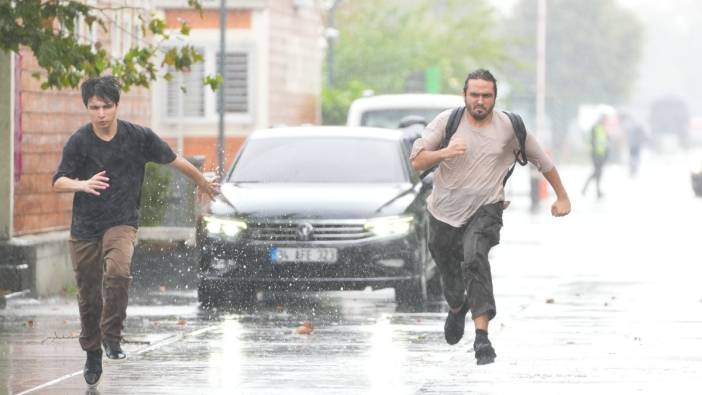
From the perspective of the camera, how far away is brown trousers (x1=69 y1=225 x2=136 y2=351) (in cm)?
1144

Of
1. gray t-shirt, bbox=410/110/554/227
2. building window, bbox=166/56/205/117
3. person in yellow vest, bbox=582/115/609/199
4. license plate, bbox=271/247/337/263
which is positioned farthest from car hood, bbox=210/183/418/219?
person in yellow vest, bbox=582/115/609/199

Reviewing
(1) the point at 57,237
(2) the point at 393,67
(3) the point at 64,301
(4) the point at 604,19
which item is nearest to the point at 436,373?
(3) the point at 64,301

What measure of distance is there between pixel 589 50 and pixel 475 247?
101113 mm

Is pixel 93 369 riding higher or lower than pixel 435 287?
higher

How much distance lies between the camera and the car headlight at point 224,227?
651 inches

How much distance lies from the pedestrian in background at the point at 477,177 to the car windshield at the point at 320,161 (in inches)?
214

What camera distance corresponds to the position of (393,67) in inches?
2119

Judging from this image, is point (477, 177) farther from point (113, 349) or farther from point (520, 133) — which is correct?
point (113, 349)

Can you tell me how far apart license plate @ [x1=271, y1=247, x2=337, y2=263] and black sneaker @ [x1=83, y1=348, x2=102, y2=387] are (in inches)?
200

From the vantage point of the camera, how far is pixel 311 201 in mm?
16688

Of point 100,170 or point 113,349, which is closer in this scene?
point 100,170

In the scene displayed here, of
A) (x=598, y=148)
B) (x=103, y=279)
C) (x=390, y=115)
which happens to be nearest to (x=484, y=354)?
(x=103, y=279)

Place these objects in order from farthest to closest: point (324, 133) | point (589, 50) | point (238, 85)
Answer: point (589, 50)
point (238, 85)
point (324, 133)

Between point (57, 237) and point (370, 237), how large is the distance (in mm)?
4125
